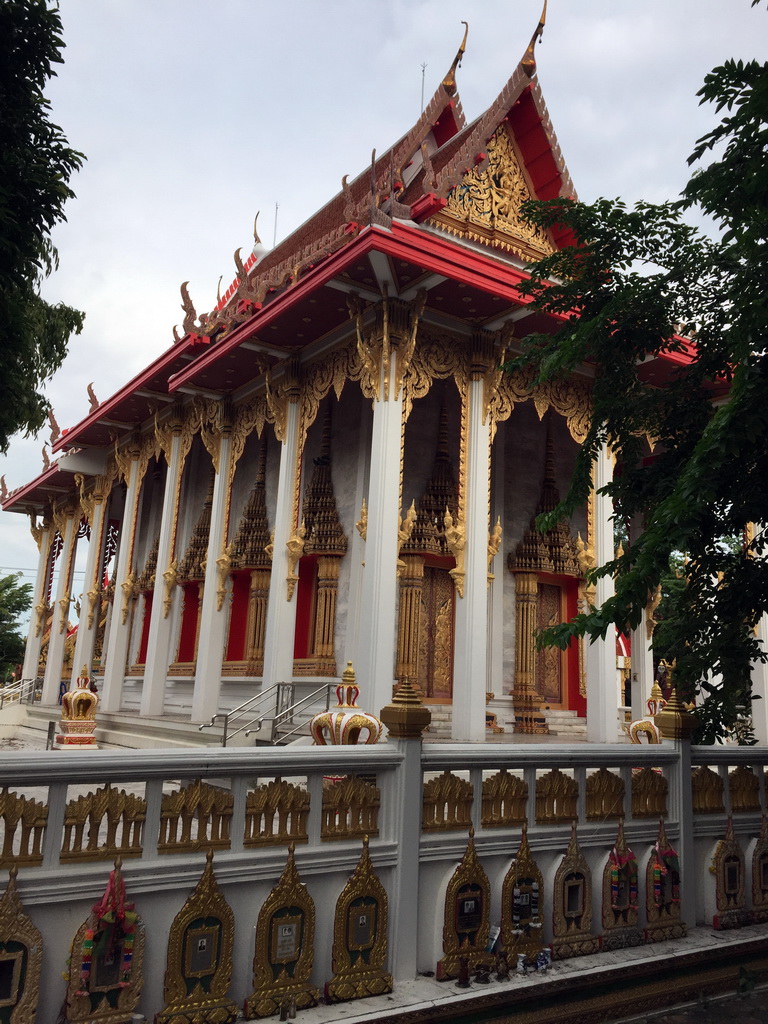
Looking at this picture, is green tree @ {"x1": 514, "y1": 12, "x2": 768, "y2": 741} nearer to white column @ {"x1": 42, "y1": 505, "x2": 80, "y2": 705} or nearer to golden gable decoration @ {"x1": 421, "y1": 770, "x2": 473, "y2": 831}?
golden gable decoration @ {"x1": 421, "y1": 770, "x2": 473, "y2": 831}

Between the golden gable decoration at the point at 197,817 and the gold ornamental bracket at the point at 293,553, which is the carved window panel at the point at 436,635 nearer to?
the gold ornamental bracket at the point at 293,553

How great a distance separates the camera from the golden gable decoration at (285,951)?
10.7 ft

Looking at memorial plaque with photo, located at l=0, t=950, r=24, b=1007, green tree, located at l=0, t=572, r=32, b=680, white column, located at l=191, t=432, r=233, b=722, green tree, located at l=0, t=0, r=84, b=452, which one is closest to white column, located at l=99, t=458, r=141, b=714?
white column, located at l=191, t=432, r=233, b=722

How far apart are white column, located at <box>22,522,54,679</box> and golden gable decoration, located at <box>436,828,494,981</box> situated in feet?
74.0

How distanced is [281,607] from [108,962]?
893cm

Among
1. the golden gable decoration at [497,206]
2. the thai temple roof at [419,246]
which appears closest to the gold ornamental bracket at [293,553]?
the thai temple roof at [419,246]

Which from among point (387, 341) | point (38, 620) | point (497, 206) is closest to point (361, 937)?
point (387, 341)

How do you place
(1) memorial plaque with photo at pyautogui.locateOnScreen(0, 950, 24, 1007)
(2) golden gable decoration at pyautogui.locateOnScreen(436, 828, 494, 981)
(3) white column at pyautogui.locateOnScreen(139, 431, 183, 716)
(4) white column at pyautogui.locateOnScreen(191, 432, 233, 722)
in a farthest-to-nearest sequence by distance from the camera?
(3) white column at pyautogui.locateOnScreen(139, 431, 183, 716) < (4) white column at pyautogui.locateOnScreen(191, 432, 233, 722) < (2) golden gable decoration at pyautogui.locateOnScreen(436, 828, 494, 981) < (1) memorial plaque with photo at pyautogui.locateOnScreen(0, 950, 24, 1007)

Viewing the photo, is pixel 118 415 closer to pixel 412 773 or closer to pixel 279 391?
pixel 279 391

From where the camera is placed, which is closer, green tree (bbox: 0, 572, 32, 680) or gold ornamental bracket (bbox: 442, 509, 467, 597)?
gold ornamental bracket (bbox: 442, 509, 467, 597)

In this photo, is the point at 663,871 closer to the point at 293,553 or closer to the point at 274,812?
the point at 274,812

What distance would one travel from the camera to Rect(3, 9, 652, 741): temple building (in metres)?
10.6

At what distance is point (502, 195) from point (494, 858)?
1044 centimetres

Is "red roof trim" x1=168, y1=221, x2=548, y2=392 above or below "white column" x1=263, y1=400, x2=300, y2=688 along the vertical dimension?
above
